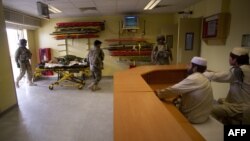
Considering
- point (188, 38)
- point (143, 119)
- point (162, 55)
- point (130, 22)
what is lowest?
point (143, 119)

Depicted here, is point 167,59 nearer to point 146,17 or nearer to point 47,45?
point 146,17

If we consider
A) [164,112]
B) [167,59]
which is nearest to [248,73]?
[164,112]

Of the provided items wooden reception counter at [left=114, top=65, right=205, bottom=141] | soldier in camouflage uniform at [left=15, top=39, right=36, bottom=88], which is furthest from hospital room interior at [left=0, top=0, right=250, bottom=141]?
soldier in camouflage uniform at [left=15, top=39, right=36, bottom=88]

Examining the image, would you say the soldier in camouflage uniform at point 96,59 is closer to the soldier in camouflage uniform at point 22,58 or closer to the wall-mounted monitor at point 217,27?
the soldier in camouflage uniform at point 22,58

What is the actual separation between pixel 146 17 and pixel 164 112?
5.97 m

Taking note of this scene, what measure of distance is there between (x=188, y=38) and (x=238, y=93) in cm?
270

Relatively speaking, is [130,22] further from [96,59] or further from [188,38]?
[188,38]

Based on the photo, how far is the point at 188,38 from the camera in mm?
4672

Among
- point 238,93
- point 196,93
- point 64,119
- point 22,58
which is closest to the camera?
point 196,93

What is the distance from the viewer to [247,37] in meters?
2.94

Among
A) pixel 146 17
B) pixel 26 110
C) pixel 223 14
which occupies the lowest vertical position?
pixel 26 110

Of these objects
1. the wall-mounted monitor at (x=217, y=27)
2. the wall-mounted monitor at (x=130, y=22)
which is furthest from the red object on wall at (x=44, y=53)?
the wall-mounted monitor at (x=217, y=27)

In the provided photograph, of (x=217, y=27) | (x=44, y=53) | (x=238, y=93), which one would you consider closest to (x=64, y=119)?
(x=238, y=93)

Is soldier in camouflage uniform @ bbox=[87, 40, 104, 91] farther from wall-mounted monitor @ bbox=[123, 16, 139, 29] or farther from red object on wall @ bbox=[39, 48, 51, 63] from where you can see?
red object on wall @ bbox=[39, 48, 51, 63]
